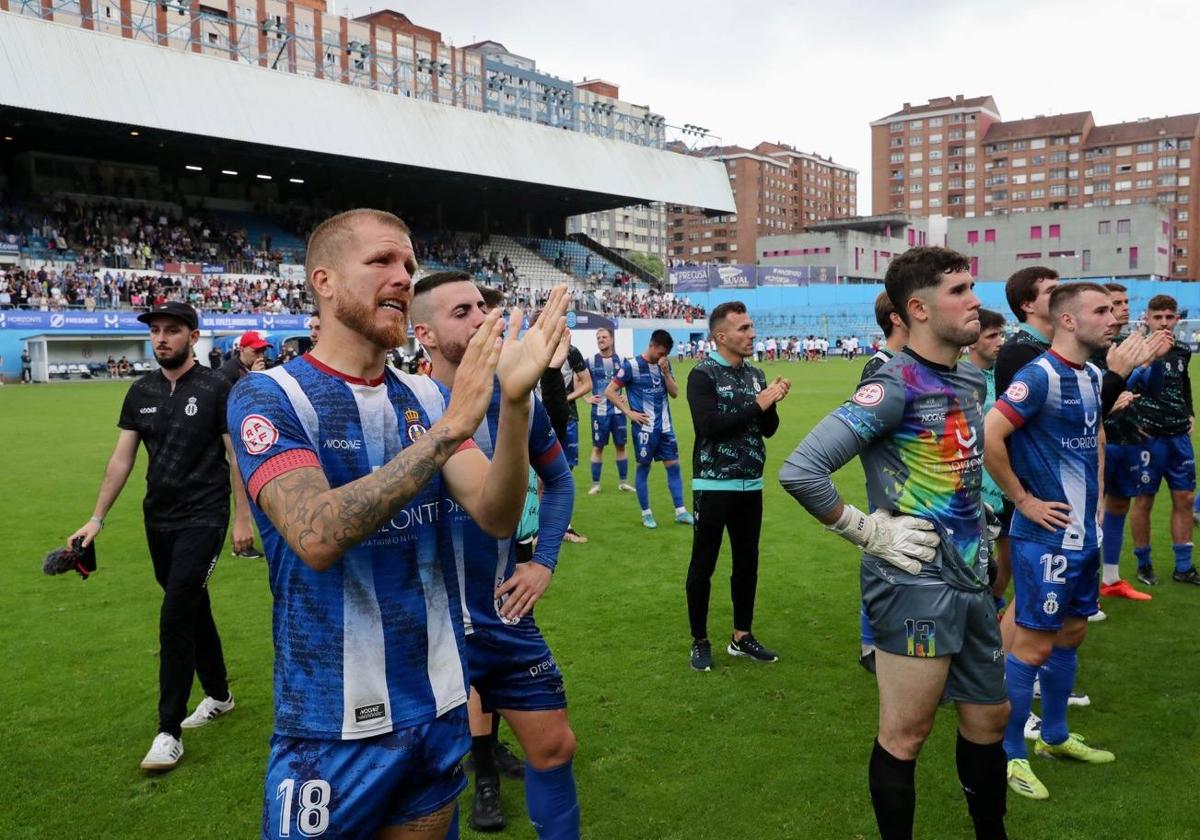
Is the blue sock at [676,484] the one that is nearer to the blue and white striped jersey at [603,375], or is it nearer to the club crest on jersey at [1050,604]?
the blue and white striped jersey at [603,375]

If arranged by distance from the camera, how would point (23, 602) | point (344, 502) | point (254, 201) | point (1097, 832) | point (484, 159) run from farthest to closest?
point (254, 201) → point (484, 159) → point (23, 602) → point (1097, 832) → point (344, 502)

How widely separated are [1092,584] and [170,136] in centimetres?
4166

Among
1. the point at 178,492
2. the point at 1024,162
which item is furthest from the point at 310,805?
the point at 1024,162

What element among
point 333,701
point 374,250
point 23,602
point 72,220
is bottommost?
point 23,602

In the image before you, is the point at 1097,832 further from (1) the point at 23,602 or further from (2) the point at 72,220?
(2) the point at 72,220

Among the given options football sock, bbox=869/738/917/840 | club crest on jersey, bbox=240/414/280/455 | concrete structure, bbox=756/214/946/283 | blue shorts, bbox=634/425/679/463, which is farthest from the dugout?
concrete structure, bbox=756/214/946/283

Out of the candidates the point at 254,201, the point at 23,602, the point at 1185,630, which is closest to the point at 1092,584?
the point at 1185,630

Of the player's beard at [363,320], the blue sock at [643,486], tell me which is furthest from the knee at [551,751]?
the blue sock at [643,486]

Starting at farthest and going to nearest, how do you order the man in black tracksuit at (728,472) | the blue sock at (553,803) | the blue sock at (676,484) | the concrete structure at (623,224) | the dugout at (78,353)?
1. the concrete structure at (623,224)
2. the dugout at (78,353)
3. the blue sock at (676,484)
4. the man in black tracksuit at (728,472)
5. the blue sock at (553,803)

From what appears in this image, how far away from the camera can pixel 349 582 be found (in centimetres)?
216

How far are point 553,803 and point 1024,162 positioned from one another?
14295 centimetres

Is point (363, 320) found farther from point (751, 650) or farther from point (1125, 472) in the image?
point (1125, 472)

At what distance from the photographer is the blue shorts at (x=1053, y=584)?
13.6 feet

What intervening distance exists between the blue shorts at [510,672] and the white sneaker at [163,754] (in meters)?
2.15
